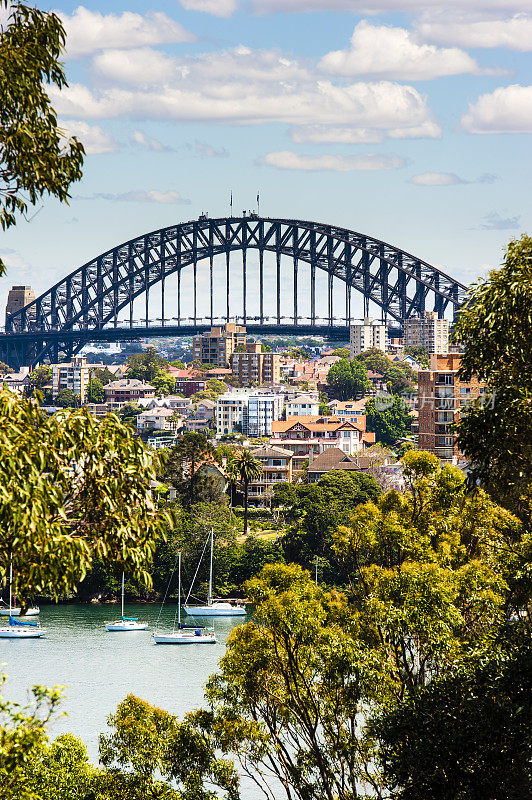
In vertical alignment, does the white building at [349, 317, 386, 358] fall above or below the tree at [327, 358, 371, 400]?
above

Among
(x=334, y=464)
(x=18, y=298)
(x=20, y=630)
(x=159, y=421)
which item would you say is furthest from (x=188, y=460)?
(x=18, y=298)

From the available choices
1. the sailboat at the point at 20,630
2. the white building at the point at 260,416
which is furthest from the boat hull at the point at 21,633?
the white building at the point at 260,416

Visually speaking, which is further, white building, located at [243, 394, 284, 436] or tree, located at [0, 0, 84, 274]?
white building, located at [243, 394, 284, 436]

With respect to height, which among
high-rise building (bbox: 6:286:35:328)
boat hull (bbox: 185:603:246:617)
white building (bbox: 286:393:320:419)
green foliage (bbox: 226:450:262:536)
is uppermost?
high-rise building (bbox: 6:286:35:328)

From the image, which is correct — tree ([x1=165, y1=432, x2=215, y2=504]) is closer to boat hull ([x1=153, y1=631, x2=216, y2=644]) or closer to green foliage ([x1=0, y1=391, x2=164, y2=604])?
boat hull ([x1=153, y1=631, x2=216, y2=644])

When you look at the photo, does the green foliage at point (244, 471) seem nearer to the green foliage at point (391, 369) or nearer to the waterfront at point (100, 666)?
the waterfront at point (100, 666)

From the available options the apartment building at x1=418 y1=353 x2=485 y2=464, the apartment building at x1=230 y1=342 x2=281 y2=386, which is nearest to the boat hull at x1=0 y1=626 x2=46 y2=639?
the apartment building at x1=418 y1=353 x2=485 y2=464

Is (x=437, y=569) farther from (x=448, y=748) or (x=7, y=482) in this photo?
(x=7, y=482)

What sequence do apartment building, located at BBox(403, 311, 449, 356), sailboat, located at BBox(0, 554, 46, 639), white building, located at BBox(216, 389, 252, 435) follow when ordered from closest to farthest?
sailboat, located at BBox(0, 554, 46, 639)
white building, located at BBox(216, 389, 252, 435)
apartment building, located at BBox(403, 311, 449, 356)
